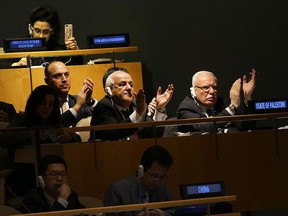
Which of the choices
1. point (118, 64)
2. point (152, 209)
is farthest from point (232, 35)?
point (152, 209)

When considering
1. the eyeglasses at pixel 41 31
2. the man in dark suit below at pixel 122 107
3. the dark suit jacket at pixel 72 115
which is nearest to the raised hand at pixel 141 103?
the man in dark suit below at pixel 122 107

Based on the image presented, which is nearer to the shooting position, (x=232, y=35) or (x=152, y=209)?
(x=152, y=209)

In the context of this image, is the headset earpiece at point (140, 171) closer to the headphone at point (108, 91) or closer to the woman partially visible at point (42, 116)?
the woman partially visible at point (42, 116)

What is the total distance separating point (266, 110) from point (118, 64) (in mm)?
1670

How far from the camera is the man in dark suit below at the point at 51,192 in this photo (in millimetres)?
6527

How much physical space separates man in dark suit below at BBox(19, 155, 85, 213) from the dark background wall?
346 centimetres

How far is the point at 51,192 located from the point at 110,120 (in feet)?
3.90

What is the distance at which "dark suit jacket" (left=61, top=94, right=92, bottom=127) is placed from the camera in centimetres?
787

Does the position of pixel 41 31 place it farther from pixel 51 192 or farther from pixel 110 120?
pixel 51 192

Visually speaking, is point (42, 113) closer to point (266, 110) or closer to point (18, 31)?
point (266, 110)

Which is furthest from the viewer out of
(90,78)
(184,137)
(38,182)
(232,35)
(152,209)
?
(232,35)

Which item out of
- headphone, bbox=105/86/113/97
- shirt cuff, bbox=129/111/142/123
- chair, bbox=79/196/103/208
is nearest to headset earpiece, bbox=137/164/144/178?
chair, bbox=79/196/103/208

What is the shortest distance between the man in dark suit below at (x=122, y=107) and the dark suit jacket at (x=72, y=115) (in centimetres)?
17

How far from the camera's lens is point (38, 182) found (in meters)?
6.80
